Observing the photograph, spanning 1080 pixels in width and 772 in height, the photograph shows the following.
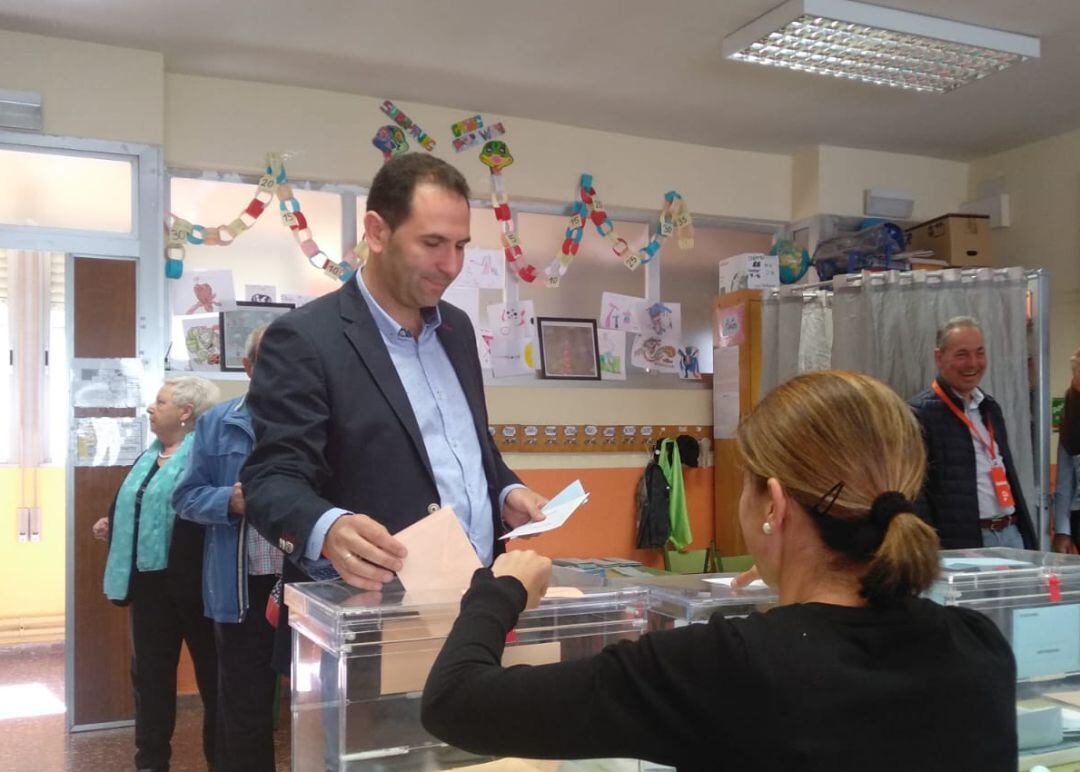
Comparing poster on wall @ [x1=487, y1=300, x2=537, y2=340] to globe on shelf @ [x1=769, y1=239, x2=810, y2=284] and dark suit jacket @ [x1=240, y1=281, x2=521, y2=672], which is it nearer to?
globe on shelf @ [x1=769, y1=239, x2=810, y2=284]

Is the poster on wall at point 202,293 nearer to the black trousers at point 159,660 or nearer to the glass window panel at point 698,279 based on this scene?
the black trousers at point 159,660

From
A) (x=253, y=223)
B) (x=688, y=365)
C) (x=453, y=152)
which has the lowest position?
(x=688, y=365)

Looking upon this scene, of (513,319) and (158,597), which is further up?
(513,319)

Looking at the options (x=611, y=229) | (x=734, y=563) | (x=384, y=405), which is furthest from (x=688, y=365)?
(x=384, y=405)

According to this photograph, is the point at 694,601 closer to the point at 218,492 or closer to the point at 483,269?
the point at 218,492

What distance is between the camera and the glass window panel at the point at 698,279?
574cm

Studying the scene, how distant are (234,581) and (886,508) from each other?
2.60 m

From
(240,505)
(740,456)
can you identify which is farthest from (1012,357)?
(740,456)

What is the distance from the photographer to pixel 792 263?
221 inches

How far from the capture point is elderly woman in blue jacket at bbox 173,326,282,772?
115 inches

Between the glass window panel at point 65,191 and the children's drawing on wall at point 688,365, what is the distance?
3.05m

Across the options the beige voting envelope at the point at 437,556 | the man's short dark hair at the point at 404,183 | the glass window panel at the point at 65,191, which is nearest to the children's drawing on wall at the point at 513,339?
the glass window panel at the point at 65,191

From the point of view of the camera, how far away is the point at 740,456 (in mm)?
1099

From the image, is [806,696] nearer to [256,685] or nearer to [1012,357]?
[256,685]
